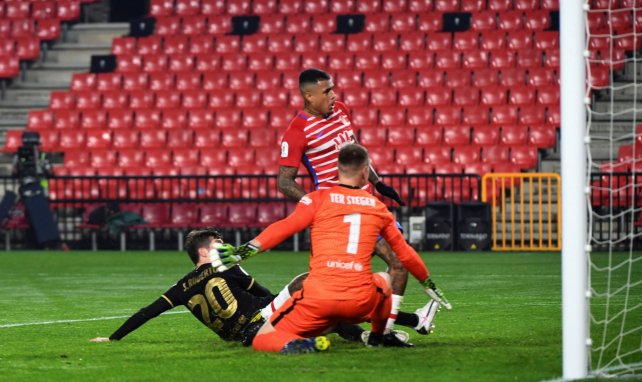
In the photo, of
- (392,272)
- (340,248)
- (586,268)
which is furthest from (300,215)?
(586,268)

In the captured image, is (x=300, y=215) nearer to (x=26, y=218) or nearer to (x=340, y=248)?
(x=340, y=248)

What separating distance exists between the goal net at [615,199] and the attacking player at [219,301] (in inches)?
A: 56.2

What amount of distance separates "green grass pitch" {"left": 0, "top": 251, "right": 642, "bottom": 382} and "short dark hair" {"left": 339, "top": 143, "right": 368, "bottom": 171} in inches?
44.1

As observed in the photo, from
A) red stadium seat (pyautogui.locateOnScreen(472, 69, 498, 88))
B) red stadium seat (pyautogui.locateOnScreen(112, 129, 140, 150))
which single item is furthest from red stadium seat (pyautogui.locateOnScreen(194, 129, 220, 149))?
red stadium seat (pyautogui.locateOnScreen(472, 69, 498, 88))

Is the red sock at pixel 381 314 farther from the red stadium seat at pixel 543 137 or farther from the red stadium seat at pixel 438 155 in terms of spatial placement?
the red stadium seat at pixel 543 137

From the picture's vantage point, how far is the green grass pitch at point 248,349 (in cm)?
657

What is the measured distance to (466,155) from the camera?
23.2 meters

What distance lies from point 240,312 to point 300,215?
1.04m

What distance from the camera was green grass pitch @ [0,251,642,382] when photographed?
21.5 feet

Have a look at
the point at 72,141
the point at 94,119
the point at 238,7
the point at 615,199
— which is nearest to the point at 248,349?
the point at 615,199

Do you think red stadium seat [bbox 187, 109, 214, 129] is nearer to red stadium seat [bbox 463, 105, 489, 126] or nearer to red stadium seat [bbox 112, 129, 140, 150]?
red stadium seat [bbox 112, 129, 140, 150]

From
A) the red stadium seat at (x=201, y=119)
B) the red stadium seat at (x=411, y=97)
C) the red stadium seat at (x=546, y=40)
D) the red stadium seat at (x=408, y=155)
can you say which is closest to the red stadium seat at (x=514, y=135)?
the red stadium seat at (x=408, y=155)

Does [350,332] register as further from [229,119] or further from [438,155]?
[229,119]

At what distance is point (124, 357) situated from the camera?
7.39 m
